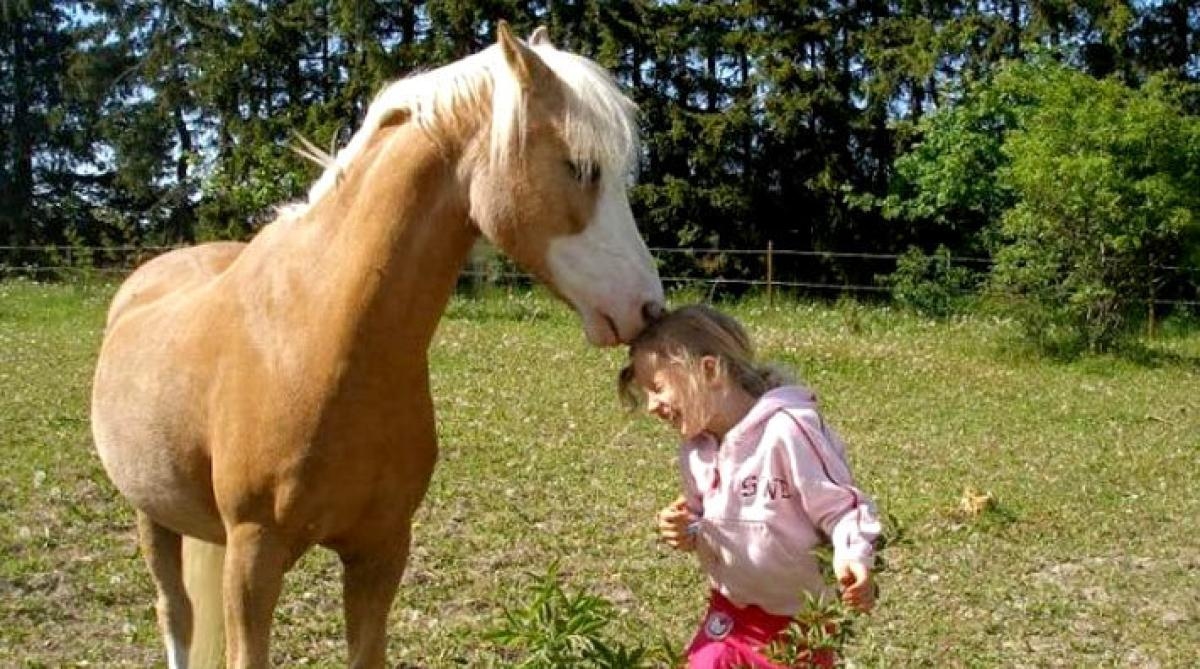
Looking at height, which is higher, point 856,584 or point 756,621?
point 856,584

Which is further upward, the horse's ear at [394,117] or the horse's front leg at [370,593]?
the horse's ear at [394,117]

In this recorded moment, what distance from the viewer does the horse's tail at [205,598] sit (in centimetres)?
379

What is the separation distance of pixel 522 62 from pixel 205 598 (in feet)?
7.46

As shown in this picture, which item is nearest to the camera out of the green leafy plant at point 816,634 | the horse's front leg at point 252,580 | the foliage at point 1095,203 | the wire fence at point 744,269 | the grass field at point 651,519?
the green leafy plant at point 816,634

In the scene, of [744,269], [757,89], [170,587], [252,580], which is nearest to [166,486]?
[252,580]

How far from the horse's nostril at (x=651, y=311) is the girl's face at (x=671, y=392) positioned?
92 mm

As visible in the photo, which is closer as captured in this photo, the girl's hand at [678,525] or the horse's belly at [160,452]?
the girl's hand at [678,525]

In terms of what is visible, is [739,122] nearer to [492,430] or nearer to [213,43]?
[213,43]

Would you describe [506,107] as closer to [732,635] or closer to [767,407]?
[767,407]

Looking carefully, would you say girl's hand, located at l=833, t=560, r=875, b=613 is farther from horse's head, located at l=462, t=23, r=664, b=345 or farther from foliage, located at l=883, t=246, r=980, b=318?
foliage, located at l=883, t=246, r=980, b=318

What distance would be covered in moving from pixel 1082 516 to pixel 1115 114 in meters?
15.3

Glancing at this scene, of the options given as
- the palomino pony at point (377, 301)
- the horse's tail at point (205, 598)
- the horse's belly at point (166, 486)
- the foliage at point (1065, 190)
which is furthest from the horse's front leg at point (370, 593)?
the foliage at point (1065, 190)

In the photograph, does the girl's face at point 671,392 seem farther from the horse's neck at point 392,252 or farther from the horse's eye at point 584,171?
the horse's neck at point 392,252

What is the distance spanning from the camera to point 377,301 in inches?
103
